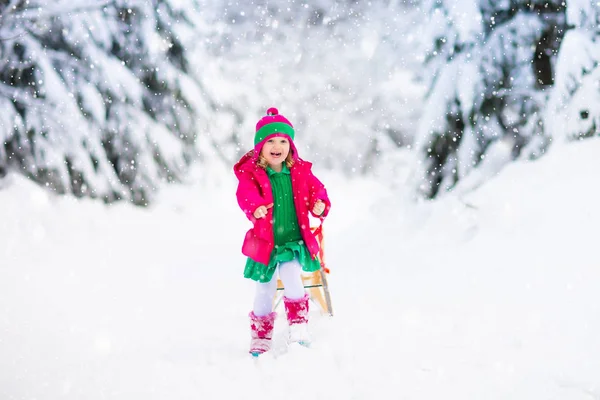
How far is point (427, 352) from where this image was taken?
2.85 m

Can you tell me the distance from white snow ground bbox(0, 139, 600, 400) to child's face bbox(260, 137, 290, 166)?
1.13m

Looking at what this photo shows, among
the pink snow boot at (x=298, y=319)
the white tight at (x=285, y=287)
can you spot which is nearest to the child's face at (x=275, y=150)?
the white tight at (x=285, y=287)

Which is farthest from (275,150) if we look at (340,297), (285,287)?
(340,297)

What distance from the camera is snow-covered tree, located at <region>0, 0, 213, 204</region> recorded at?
5688 mm

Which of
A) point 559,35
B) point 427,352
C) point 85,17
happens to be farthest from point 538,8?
point 85,17

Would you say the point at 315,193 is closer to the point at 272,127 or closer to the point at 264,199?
the point at 264,199

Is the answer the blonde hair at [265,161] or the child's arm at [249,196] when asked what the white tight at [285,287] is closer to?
the child's arm at [249,196]

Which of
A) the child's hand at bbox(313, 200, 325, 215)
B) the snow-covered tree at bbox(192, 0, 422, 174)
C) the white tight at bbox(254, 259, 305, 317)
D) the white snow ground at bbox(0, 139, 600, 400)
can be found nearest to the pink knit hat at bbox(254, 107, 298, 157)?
the child's hand at bbox(313, 200, 325, 215)

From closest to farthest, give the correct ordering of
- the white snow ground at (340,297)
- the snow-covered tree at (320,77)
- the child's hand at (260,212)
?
1. the white snow ground at (340,297)
2. the child's hand at (260,212)
3. the snow-covered tree at (320,77)

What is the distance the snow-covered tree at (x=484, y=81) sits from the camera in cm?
507

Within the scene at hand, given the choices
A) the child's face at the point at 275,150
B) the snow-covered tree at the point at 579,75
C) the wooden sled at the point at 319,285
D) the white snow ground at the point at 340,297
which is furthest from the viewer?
the snow-covered tree at the point at 579,75

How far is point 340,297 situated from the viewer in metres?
4.08

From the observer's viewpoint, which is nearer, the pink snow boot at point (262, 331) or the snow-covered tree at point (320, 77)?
the pink snow boot at point (262, 331)

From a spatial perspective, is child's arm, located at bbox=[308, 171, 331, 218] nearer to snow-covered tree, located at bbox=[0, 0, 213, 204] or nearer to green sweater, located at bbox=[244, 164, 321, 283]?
green sweater, located at bbox=[244, 164, 321, 283]
